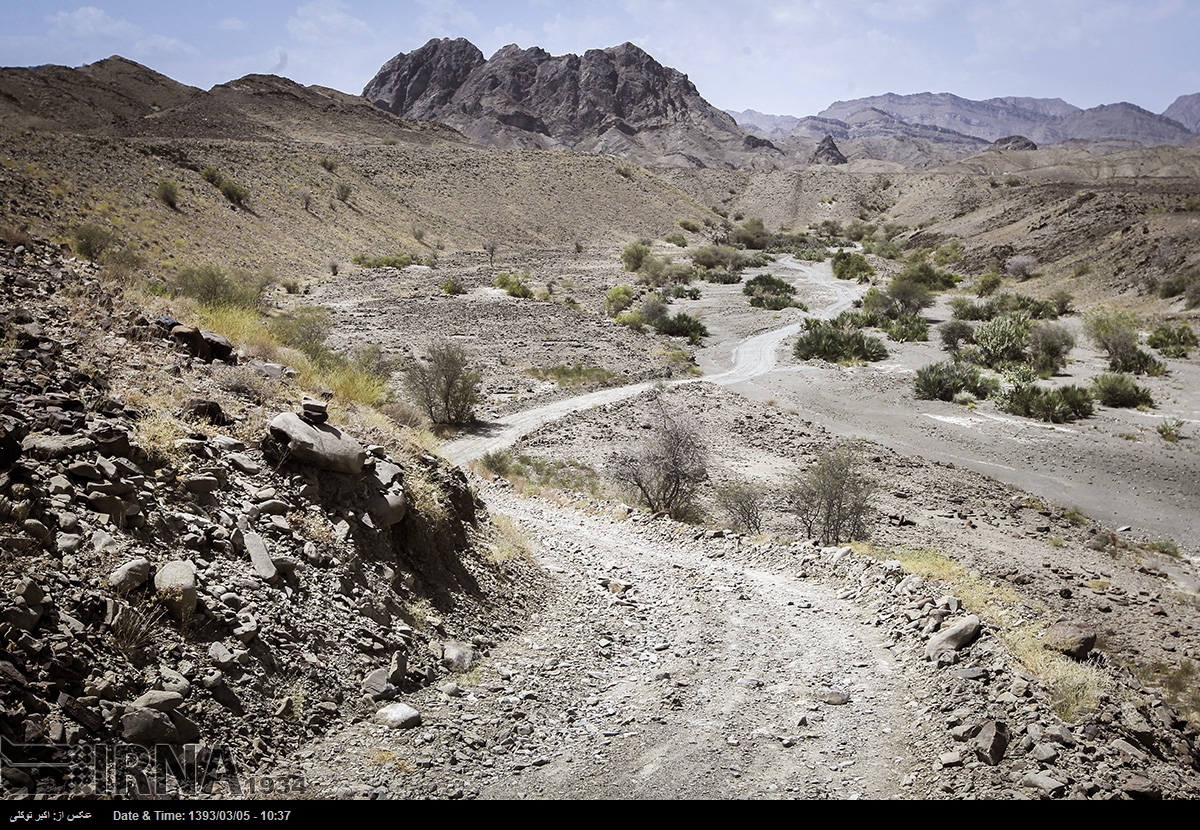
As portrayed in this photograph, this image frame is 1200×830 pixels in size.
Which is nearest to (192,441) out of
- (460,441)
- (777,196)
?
(460,441)

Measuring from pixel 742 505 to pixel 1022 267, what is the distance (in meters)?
47.3

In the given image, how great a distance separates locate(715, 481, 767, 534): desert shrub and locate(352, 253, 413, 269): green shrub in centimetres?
3829

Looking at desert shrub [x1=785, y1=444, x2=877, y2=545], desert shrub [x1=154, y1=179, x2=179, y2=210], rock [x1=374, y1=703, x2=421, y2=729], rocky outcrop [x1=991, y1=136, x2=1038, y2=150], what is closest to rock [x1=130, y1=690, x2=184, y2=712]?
rock [x1=374, y1=703, x2=421, y2=729]

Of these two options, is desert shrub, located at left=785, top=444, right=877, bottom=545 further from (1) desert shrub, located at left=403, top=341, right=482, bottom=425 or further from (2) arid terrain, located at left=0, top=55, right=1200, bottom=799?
(1) desert shrub, located at left=403, top=341, right=482, bottom=425

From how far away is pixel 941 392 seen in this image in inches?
1070

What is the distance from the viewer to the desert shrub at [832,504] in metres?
14.2

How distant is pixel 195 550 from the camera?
5184 millimetres

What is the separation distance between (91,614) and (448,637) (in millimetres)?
2997

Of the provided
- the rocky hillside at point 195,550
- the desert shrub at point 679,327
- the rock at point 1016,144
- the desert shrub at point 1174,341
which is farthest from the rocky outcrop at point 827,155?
the rocky hillside at point 195,550

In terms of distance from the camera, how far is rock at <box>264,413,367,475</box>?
6.61m

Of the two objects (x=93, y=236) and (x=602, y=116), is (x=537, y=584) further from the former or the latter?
(x=602, y=116)

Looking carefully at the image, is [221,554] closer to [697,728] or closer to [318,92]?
[697,728]

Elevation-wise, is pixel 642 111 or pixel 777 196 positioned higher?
pixel 642 111

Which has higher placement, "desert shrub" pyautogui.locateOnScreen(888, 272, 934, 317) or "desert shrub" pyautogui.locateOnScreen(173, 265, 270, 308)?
"desert shrub" pyautogui.locateOnScreen(888, 272, 934, 317)
